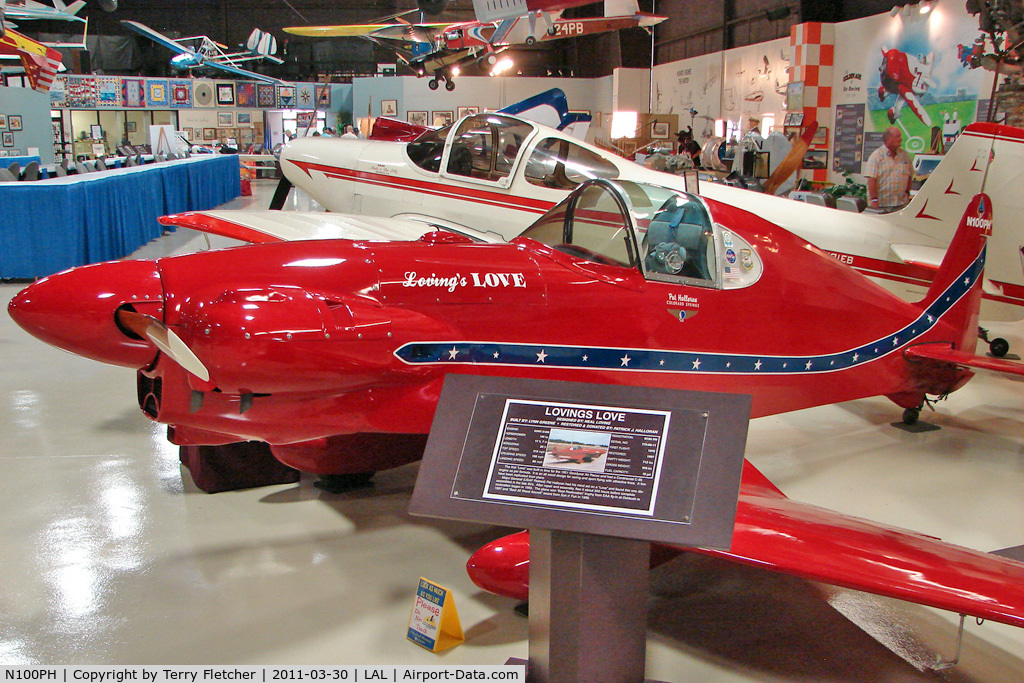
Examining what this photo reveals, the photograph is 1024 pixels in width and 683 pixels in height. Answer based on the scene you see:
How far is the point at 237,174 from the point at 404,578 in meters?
20.8

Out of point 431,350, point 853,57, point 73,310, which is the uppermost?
point 853,57

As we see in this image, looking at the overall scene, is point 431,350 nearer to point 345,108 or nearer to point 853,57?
point 853,57

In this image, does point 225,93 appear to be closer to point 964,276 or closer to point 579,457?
point 964,276

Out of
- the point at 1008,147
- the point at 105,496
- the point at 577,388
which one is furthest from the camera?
the point at 1008,147

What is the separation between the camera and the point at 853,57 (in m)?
14.4

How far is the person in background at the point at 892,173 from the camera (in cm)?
929

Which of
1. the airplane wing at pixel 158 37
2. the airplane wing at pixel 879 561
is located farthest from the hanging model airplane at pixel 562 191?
the airplane wing at pixel 158 37

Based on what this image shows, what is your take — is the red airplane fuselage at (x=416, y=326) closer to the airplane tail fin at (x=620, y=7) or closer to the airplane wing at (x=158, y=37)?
the airplane tail fin at (x=620, y=7)

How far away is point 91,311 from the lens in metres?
2.93

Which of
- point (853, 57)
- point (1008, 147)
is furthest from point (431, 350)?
point (853, 57)

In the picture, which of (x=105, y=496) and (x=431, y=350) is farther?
(x=105, y=496)

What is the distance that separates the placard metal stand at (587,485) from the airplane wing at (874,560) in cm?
49

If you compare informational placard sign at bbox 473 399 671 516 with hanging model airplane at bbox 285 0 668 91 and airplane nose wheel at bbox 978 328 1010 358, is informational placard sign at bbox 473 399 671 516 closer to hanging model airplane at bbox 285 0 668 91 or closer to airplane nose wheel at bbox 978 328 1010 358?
airplane nose wheel at bbox 978 328 1010 358

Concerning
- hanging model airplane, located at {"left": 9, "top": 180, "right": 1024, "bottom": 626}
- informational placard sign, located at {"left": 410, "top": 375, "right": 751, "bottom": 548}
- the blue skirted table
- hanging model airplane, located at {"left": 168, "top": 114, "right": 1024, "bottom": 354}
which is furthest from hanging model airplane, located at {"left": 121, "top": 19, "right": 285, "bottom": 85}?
informational placard sign, located at {"left": 410, "top": 375, "right": 751, "bottom": 548}
